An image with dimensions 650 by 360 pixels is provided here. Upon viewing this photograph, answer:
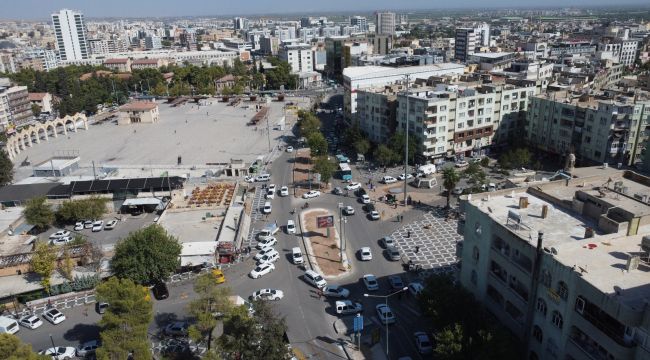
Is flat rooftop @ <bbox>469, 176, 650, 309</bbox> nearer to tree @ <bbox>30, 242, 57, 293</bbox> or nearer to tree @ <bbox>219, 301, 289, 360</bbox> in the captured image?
tree @ <bbox>219, 301, 289, 360</bbox>

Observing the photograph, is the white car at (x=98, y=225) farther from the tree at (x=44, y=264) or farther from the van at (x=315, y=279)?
the van at (x=315, y=279)

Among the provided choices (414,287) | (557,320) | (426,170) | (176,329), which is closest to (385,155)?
(426,170)

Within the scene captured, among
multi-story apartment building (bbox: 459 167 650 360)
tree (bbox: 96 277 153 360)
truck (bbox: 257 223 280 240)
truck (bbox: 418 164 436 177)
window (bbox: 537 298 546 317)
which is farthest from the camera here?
truck (bbox: 418 164 436 177)

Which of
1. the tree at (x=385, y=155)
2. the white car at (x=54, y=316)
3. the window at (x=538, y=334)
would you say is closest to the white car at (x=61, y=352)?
the white car at (x=54, y=316)

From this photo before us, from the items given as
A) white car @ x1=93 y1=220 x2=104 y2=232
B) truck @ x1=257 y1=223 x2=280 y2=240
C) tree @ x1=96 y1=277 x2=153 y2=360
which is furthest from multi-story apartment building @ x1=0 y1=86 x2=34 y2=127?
tree @ x1=96 y1=277 x2=153 y2=360

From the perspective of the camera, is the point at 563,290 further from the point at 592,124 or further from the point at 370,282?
the point at 592,124

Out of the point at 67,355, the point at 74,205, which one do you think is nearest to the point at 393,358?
the point at 67,355
